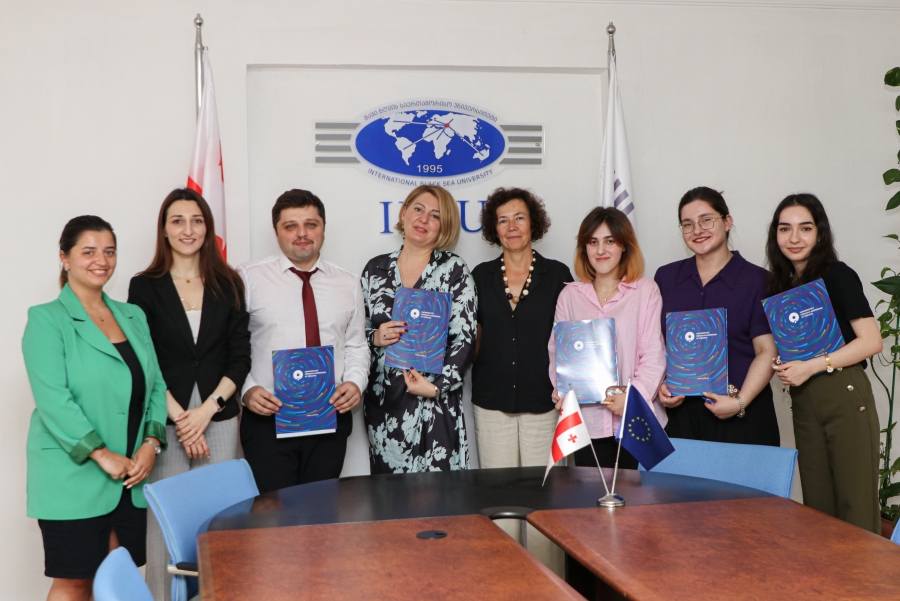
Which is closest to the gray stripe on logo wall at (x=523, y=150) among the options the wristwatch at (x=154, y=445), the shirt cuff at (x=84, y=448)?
the wristwatch at (x=154, y=445)

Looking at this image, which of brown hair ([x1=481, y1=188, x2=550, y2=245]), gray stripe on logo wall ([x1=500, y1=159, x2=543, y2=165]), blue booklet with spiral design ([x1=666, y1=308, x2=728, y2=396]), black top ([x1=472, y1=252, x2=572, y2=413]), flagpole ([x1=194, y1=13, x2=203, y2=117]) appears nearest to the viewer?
blue booklet with spiral design ([x1=666, y1=308, x2=728, y2=396])

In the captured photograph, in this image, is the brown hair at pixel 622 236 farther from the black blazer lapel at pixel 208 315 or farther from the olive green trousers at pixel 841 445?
the black blazer lapel at pixel 208 315

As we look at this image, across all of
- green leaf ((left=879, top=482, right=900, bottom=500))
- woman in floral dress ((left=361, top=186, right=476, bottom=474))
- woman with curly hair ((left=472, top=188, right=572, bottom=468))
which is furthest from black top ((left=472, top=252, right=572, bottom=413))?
green leaf ((left=879, top=482, right=900, bottom=500))

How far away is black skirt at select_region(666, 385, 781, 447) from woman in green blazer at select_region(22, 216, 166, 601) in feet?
7.45

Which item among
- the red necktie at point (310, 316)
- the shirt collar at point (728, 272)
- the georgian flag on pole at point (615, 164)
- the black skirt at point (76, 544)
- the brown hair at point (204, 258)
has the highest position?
the georgian flag on pole at point (615, 164)

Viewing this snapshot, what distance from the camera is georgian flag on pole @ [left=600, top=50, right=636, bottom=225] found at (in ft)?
14.3

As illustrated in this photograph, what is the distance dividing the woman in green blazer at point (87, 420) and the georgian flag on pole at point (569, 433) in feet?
5.19

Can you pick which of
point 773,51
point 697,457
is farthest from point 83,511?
point 773,51

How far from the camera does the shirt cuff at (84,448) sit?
9.07 feet

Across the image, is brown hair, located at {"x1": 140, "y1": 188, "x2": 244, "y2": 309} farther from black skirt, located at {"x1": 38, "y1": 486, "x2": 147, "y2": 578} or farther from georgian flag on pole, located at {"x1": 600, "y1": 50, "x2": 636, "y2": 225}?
georgian flag on pole, located at {"x1": 600, "y1": 50, "x2": 636, "y2": 225}

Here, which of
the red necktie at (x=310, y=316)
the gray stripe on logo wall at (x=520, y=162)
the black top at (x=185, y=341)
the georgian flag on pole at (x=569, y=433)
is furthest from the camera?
the gray stripe on logo wall at (x=520, y=162)

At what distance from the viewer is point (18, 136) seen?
161 inches

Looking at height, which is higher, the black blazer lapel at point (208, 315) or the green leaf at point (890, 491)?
the black blazer lapel at point (208, 315)

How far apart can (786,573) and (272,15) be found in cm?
382
